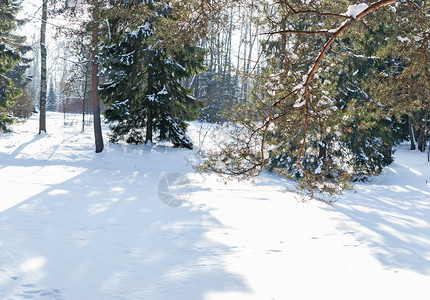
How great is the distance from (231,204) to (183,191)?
74.3 inches

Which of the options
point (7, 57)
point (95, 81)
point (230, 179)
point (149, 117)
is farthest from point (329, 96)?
point (7, 57)

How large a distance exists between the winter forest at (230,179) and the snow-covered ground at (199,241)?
32mm

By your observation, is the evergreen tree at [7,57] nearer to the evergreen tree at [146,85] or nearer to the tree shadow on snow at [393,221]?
the evergreen tree at [146,85]

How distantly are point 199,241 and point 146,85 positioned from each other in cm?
1167

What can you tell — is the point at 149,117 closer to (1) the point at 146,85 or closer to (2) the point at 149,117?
(2) the point at 149,117

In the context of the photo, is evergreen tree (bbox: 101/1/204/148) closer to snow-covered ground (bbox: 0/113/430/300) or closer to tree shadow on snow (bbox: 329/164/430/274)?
snow-covered ground (bbox: 0/113/430/300)

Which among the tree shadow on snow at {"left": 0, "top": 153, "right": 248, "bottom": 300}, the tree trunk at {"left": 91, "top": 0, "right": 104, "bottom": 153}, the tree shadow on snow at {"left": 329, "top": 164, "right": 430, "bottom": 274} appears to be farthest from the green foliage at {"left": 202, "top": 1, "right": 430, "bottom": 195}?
the tree trunk at {"left": 91, "top": 0, "right": 104, "bottom": 153}

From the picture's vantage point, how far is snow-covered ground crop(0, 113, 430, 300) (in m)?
4.30

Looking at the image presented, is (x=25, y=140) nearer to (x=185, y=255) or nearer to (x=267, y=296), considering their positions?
(x=185, y=255)

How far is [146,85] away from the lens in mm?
16594

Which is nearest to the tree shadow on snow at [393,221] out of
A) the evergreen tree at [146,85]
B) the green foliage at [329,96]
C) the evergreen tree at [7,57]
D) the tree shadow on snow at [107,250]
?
the green foliage at [329,96]

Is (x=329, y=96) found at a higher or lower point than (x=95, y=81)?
lower

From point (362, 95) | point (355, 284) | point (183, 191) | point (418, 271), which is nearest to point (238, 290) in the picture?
point (355, 284)

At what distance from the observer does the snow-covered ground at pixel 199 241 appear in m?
4.30
